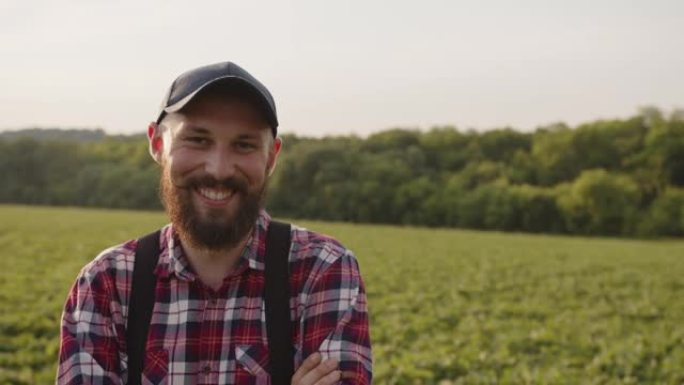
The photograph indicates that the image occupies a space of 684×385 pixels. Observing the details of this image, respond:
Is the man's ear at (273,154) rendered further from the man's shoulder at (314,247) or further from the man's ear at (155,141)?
the man's ear at (155,141)

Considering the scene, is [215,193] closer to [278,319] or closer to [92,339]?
[278,319]

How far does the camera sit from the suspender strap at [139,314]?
2039 mm

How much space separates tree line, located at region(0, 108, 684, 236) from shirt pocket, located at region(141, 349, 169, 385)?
60.0 meters

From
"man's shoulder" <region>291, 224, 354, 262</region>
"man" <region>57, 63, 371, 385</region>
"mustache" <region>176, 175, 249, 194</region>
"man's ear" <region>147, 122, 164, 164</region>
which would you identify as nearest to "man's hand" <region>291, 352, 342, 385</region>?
"man" <region>57, 63, 371, 385</region>

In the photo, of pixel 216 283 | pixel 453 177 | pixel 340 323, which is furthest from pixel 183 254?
pixel 453 177

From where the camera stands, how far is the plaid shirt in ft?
6.68

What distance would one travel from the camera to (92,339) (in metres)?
2.04

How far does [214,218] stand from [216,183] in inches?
4.1

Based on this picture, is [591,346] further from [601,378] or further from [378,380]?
[378,380]

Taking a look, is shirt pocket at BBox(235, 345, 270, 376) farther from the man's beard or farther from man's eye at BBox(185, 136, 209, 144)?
man's eye at BBox(185, 136, 209, 144)

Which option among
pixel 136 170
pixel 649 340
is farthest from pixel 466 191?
pixel 649 340

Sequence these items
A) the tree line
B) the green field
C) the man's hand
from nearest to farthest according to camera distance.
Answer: the man's hand
the green field
the tree line

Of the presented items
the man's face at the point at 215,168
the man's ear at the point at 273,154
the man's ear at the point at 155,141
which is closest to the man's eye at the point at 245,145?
the man's face at the point at 215,168

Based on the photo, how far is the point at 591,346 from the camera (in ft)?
31.6
